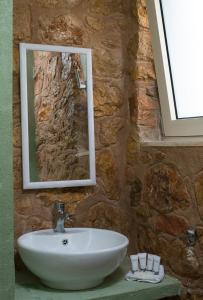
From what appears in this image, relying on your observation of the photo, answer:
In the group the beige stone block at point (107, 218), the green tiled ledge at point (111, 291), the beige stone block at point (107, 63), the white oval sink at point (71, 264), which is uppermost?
the beige stone block at point (107, 63)

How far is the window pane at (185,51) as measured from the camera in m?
1.99

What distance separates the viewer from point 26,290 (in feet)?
5.77

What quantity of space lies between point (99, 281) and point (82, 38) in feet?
4.31

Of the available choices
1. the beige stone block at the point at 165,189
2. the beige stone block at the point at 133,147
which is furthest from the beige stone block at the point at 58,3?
the beige stone block at the point at 165,189

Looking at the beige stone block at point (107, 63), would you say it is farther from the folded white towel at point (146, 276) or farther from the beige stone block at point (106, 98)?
the folded white towel at point (146, 276)

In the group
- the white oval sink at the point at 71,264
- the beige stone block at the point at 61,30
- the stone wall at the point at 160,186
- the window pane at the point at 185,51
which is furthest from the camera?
the beige stone block at the point at 61,30

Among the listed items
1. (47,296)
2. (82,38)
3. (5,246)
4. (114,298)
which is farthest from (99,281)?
(82,38)

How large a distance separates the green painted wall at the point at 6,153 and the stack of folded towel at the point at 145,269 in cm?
65

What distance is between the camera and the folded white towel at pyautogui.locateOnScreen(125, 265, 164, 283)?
71.1 inches

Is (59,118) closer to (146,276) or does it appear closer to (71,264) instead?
(71,264)

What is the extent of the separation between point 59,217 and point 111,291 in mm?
Result: 514

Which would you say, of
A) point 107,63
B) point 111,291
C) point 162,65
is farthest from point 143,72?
point 111,291

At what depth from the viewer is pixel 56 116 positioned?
2.10 meters

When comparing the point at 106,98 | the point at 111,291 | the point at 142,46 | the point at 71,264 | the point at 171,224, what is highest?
the point at 142,46
